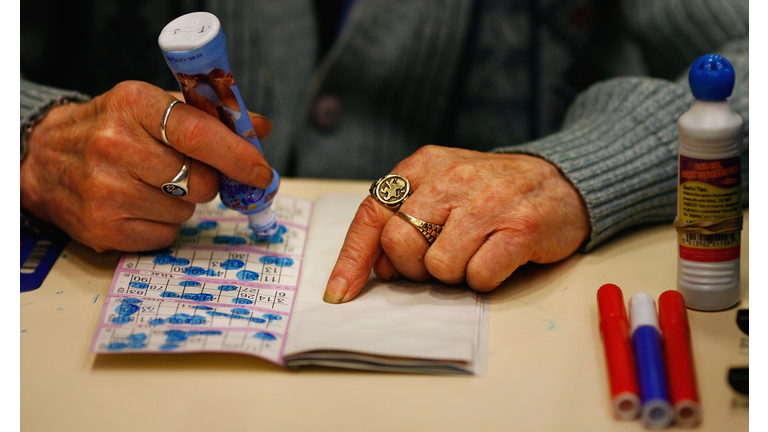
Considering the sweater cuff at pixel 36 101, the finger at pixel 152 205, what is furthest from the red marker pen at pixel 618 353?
the sweater cuff at pixel 36 101

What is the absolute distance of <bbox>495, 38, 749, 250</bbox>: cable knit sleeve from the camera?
82 centimetres

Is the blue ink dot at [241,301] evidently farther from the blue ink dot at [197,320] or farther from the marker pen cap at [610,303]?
the marker pen cap at [610,303]

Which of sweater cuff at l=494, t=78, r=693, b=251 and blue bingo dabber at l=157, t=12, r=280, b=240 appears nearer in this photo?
blue bingo dabber at l=157, t=12, r=280, b=240

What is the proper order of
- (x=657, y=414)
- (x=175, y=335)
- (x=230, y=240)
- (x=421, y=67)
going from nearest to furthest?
(x=657, y=414) → (x=175, y=335) → (x=230, y=240) → (x=421, y=67)

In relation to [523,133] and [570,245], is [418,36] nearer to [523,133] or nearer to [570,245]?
[523,133]

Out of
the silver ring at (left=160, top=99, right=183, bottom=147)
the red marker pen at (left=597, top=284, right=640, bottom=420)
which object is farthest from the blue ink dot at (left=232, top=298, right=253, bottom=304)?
the red marker pen at (left=597, top=284, right=640, bottom=420)

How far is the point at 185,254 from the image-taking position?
0.82 m

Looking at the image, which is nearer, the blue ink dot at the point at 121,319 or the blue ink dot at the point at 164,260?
the blue ink dot at the point at 121,319

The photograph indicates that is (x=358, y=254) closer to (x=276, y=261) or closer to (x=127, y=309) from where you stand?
(x=276, y=261)

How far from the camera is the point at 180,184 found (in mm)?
751

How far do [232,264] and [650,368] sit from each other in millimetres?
529

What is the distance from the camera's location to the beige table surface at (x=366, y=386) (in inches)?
21.5

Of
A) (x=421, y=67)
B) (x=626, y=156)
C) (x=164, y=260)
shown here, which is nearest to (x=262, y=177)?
(x=164, y=260)

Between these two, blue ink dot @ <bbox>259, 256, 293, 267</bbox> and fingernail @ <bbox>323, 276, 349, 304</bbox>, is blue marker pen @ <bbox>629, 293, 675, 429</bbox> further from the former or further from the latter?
blue ink dot @ <bbox>259, 256, 293, 267</bbox>
